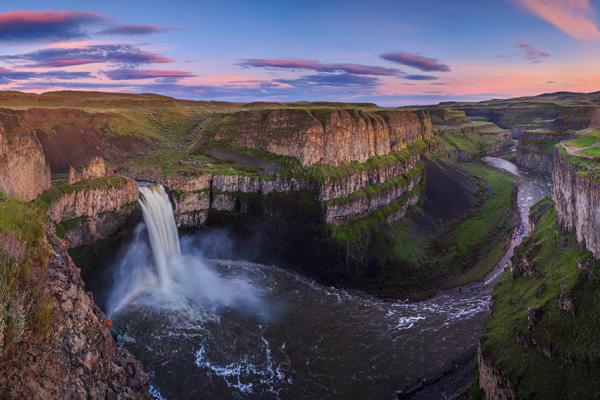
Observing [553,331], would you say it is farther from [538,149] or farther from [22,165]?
[538,149]

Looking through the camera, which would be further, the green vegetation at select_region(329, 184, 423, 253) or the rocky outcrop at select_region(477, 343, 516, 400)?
the green vegetation at select_region(329, 184, 423, 253)

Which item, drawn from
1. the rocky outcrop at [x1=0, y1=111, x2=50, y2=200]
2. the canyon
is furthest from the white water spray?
the rocky outcrop at [x1=0, y1=111, x2=50, y2=200]

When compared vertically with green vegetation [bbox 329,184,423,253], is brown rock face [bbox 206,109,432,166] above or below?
above

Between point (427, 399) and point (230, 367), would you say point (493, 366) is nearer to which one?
point (427, 399)

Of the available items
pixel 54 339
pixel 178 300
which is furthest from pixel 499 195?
pixel 54 339

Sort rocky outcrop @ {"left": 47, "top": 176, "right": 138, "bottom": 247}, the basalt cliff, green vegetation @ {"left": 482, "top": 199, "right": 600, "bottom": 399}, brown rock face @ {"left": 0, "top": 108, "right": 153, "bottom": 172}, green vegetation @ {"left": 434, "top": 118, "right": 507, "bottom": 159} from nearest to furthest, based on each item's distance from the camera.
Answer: the basalt cliff < green vegetation @ {"left": 482, "top": 199, "right": 600, "bottom": 399} < rocky outcrop @ {"left": 47, "top": 176, "right": 138, "bottom": 247} < brown rock face @ {"left": 0, "top": 108, "right": 153, "bottom": 172} < green vegetation @ {"left": 434, "top": 118, "right": 507, "bottom": 159}

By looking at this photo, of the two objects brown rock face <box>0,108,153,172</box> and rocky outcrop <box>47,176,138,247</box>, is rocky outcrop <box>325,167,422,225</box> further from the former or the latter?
brown rock face <box>0,108,153,172</box>
